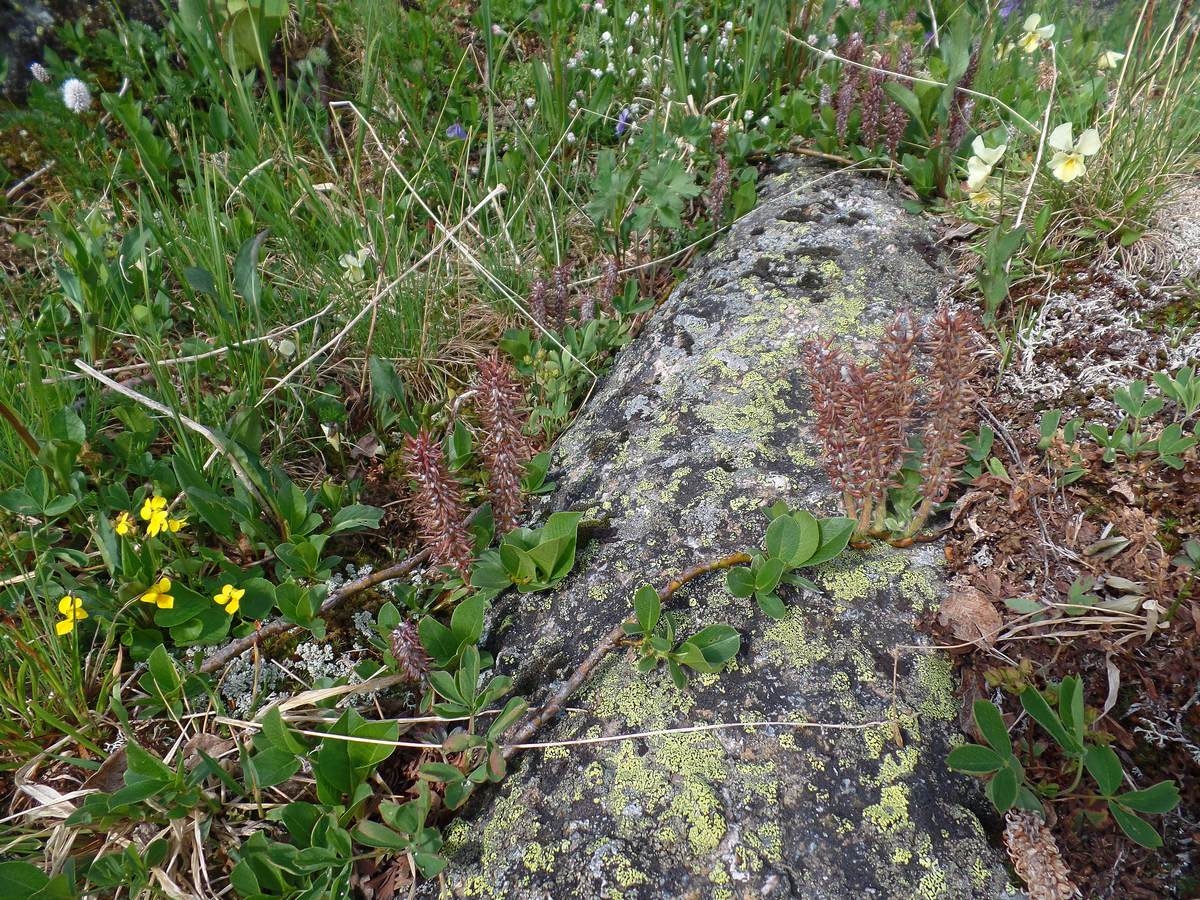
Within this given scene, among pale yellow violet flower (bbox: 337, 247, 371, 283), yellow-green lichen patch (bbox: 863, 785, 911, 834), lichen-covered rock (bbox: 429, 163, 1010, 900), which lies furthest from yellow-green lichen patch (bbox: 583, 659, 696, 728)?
pale yellow violet flower (bbox: 337, 247, 371, 283)

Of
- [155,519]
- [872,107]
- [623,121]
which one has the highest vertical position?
[872,107]

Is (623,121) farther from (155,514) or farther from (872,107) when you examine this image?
(155,514)

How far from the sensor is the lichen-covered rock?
1.46 metres

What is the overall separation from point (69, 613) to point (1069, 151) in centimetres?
321

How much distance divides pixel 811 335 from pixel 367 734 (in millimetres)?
1794

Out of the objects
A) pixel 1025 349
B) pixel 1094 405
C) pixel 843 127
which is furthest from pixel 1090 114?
pixel 1094 405

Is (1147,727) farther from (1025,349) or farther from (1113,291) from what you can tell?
(1113,291)

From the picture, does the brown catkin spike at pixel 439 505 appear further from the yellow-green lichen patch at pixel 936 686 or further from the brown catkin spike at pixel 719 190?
the brown catkin spike at pixel 719 190

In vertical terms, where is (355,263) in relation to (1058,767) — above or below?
above

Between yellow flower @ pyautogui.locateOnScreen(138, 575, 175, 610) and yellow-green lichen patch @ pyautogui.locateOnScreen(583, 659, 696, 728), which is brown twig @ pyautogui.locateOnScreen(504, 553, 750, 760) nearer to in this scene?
yellow-green lichen patch @ pyautogui.locateOnScreen(583, 659, 696, 728)

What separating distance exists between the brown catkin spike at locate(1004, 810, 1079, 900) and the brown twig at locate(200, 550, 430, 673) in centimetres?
148

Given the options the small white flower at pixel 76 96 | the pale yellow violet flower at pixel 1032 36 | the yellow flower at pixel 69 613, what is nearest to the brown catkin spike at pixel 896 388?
the yellow flower at pixel 69 613

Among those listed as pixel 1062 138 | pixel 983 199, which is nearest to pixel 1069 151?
pixel 1062 138

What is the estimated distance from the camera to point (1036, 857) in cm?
138
